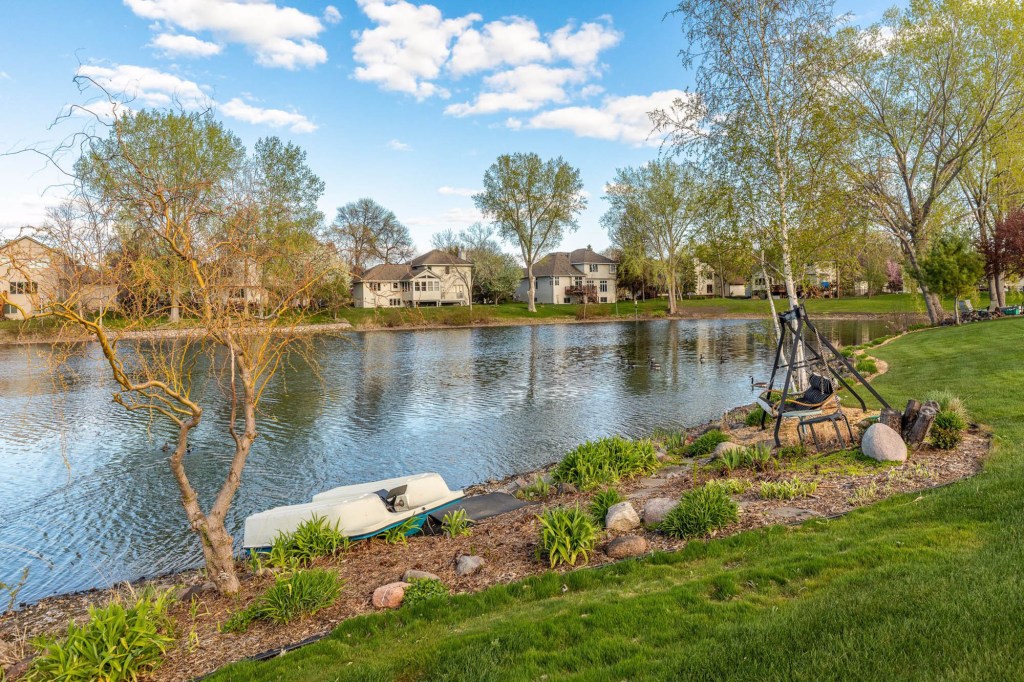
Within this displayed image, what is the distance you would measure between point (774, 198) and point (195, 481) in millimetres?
15934

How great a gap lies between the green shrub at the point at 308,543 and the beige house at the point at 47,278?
410 cm

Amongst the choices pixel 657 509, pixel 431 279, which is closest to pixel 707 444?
pixel 657 509

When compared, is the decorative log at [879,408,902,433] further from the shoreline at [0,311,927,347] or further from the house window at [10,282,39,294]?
the shoreline at [0,311,927,347]

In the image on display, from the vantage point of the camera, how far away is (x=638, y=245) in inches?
3029

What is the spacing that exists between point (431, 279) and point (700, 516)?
247 feet

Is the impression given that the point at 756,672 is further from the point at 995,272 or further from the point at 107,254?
the point at 995,272

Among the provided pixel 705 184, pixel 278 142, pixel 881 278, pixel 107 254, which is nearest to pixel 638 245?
pixel 881 278

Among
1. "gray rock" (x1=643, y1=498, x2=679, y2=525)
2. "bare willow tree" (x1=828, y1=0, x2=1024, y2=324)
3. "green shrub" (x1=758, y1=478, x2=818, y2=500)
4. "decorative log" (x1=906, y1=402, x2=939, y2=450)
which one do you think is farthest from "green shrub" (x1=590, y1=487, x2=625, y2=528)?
"bare willow tree" (x1=828, y1=0, x2=1024, y2=324)

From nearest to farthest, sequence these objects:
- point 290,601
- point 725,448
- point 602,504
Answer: point 290,601
point 602,504
point 725,448

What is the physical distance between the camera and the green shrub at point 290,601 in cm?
632

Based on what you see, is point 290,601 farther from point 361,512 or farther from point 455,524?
point 455,524

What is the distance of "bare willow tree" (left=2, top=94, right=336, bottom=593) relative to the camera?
6320mm

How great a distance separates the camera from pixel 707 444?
12227 millimetres

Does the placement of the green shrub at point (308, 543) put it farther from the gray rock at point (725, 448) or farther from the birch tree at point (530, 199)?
the birch tree at point (530, 199)
